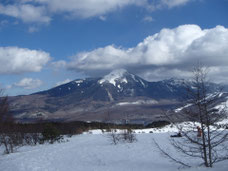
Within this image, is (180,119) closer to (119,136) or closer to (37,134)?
(119,136)

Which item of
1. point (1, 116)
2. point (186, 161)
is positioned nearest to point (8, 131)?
point (1, 116)

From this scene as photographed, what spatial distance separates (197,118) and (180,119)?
748 millimetres

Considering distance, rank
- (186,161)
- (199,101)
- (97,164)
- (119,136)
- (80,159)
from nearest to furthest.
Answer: (199,101), (186,161), (97,164), (80,159), (119,136)

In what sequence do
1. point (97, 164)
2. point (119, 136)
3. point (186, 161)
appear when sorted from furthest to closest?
point (119, 136)
point (97, 164)
point (186, 161)

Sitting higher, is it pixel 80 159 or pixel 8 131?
pixel 8 131

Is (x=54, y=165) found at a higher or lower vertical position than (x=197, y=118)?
lower

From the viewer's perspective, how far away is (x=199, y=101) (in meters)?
11.1

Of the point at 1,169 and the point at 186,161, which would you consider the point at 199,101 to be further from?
the point at 1,169

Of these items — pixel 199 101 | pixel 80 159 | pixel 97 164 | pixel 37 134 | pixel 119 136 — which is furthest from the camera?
pixel 37 134

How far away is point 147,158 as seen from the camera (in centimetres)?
1565

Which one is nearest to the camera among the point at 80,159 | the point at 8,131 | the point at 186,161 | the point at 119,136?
the point at 186,161

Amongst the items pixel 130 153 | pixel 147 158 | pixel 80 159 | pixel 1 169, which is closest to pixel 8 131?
pixel 1 169

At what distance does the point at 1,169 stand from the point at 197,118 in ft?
38.0

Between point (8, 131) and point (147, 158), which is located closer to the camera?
point (147, 158)
